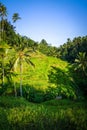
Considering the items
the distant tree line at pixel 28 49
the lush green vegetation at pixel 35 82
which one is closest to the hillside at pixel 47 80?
the lush green vegetation at pixel 35 82

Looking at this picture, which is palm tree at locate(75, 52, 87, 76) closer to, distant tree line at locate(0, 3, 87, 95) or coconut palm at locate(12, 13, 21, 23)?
distant tree line at locate(0, 3, 87, 95)

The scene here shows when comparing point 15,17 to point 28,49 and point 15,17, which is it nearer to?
point 15,17

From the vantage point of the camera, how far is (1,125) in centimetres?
2097

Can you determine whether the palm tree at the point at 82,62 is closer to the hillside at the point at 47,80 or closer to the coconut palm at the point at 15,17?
the hillside at the point at 47,80

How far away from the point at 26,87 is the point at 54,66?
85.8 feet

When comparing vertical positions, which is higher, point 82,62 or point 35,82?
point 82,62

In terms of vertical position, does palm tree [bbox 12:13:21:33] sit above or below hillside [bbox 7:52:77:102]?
above

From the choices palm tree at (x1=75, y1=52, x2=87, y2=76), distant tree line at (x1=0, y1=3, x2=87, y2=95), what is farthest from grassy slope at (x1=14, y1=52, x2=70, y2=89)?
palm tree at (x1=75, y1=52, x2=87, y2=76)

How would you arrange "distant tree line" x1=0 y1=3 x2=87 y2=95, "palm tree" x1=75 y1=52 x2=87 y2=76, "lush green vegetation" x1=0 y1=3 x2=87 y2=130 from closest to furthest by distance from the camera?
"lush green vegetation" x1=0 y1=3 x2=87 y2=130
"distant tree line" x1=0 y1=3 x2=87 y2=95
"palm tree" x1=75 y1=52 x2=87 y2=76

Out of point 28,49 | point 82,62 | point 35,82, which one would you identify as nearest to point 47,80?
point 35,82

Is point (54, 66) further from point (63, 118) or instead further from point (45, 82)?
point (63, 118)

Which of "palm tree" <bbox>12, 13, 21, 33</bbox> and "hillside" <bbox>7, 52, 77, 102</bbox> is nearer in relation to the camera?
"hillside" <bbox>7, 52, 77, 102</bbox>

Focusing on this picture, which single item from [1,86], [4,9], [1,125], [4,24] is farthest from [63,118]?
[4,24]

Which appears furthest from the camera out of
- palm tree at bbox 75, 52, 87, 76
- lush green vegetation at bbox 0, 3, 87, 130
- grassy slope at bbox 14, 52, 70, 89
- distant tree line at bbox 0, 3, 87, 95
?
palm tree at bbox 75, 52, 87, 76
